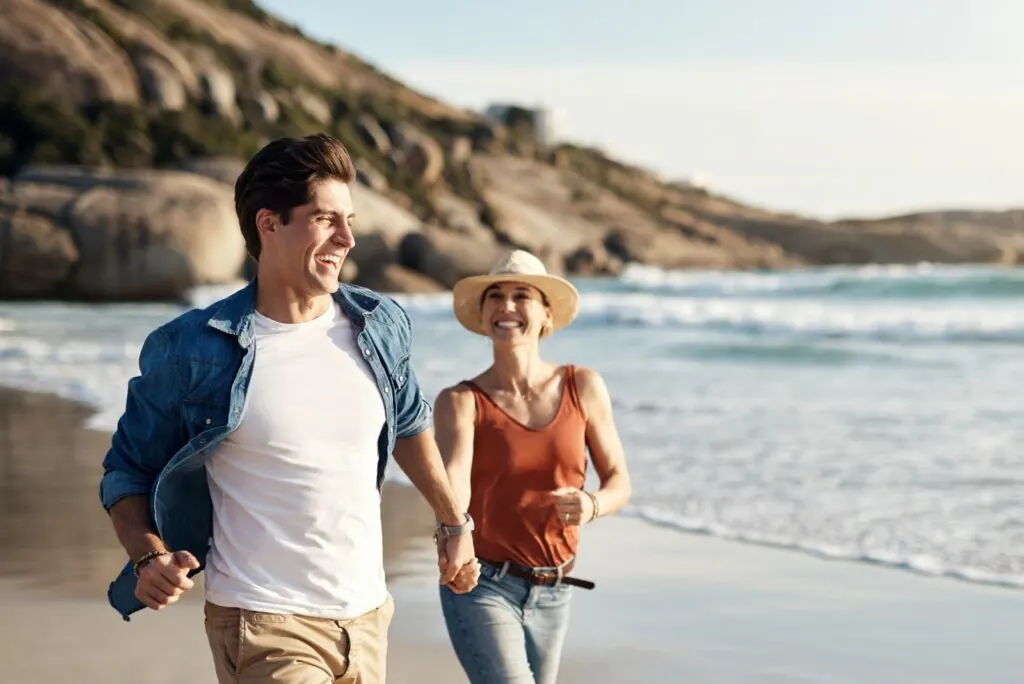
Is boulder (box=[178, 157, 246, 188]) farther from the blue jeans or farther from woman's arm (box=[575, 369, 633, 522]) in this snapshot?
the blue jeans

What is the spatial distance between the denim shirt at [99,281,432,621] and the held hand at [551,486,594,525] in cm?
99

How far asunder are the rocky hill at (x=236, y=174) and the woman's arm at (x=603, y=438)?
40.1 m

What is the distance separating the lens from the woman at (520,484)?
3.59 metres

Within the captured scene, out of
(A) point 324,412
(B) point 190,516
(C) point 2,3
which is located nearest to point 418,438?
(A) point 324,412

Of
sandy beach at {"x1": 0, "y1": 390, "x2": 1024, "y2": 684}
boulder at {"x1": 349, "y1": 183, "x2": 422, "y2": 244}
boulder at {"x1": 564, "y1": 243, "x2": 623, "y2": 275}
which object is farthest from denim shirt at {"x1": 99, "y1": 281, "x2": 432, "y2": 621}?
boulder at {"x1": 564, "y1": 243, "x2": 623, "y2": 275}

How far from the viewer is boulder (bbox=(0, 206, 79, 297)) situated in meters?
42.2

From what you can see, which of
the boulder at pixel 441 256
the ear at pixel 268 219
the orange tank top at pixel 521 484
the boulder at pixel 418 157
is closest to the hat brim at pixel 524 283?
the orange tank top at pixel 521 484

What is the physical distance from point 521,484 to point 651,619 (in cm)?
260

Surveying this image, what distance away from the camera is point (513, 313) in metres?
3.77

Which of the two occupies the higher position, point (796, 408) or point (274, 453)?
point (274, 453)

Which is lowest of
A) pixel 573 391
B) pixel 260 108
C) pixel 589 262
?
pixel 589 262

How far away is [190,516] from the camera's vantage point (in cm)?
284

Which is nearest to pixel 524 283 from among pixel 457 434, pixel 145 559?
pixel 457 434

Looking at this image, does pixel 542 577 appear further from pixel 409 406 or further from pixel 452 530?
pixel 409 406
